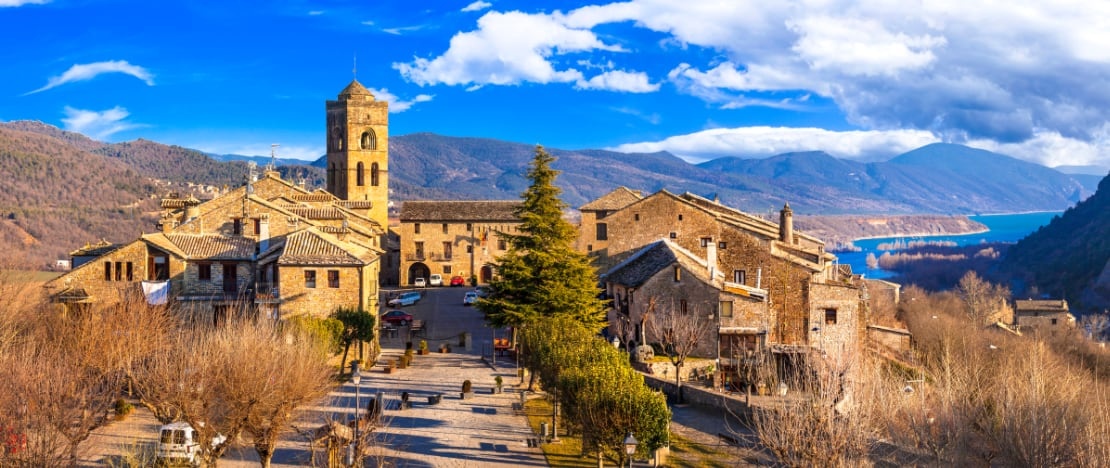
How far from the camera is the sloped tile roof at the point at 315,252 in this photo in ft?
171

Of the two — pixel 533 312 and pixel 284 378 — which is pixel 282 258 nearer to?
pixel 533 312

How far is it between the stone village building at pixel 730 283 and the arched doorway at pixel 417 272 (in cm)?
3115

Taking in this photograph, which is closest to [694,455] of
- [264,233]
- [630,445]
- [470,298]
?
[630,445]

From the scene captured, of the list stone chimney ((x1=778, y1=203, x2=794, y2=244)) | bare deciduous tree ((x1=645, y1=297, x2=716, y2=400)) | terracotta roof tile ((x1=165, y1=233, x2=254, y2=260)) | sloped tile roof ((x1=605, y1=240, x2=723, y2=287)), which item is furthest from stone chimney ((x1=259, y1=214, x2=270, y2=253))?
stone chimney ((x1=778, y1=203, x2=794, y2=244))

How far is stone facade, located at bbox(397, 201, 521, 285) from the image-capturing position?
3735 inches

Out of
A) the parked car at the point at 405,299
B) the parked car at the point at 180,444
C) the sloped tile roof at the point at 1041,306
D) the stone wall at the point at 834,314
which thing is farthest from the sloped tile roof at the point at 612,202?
the sloped tile roof at the point at 1041,306

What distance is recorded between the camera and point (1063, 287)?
17425 centimetres

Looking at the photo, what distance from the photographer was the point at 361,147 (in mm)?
103375

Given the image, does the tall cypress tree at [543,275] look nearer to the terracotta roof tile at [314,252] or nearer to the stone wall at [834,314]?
the terracotta roof tile at [314,252]

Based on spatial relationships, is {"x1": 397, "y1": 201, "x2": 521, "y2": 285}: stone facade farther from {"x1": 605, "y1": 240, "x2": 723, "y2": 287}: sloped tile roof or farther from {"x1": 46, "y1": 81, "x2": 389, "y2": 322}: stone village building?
{"x1": 605, "y1": 240, "x2": 723, "y2": 287}: sloped tile roof

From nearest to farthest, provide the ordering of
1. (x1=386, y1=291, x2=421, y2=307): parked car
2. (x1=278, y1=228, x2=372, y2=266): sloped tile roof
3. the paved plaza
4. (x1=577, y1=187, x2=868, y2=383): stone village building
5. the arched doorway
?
the paved plaza < (x1=278, y1=228, x2=372, y2=266): sloped tile roof < (x1=577, y1=187, x2=868, y2=383): stone village building < (x1=386, y1=291, x2=421, y2=307): parked car < the arched doorway

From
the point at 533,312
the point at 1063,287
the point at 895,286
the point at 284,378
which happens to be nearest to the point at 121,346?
the point at 284,378

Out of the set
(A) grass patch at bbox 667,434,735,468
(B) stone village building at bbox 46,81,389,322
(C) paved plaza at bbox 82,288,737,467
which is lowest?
(A) grass patch at bbox 667,434,735,468

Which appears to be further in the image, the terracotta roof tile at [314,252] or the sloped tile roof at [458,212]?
the sloped tile roof at [458,212]
